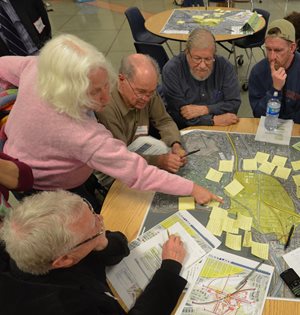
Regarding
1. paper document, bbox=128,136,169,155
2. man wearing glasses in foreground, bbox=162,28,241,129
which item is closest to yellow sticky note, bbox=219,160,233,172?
paper document, bbox=128,136,169,155

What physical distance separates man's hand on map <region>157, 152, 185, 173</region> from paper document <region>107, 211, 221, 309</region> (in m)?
0.34

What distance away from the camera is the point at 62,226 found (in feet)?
3.53

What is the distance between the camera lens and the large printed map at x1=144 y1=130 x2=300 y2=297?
1.44 m

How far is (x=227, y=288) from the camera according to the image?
1.27m

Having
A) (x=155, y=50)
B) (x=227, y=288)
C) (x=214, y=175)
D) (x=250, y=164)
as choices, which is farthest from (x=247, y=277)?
(x=155, y=50)

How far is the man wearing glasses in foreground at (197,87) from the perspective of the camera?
8.00ft

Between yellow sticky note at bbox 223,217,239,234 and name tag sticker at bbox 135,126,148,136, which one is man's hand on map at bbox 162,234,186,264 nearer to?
yellow sticky note at bbox 223,217,239,234

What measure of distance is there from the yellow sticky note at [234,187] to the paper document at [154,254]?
27 cm

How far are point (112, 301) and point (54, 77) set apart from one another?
102 cm

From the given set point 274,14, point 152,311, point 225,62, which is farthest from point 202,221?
point 274,14

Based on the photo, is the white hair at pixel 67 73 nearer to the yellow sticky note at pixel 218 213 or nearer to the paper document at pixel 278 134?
the yellow sticky note at pixel 218 213

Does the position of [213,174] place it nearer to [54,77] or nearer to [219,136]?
[219,136]

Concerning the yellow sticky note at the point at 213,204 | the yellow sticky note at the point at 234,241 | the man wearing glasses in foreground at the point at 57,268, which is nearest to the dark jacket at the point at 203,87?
the yellow sticky note at the point at 213,204

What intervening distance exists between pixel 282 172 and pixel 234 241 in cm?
59
